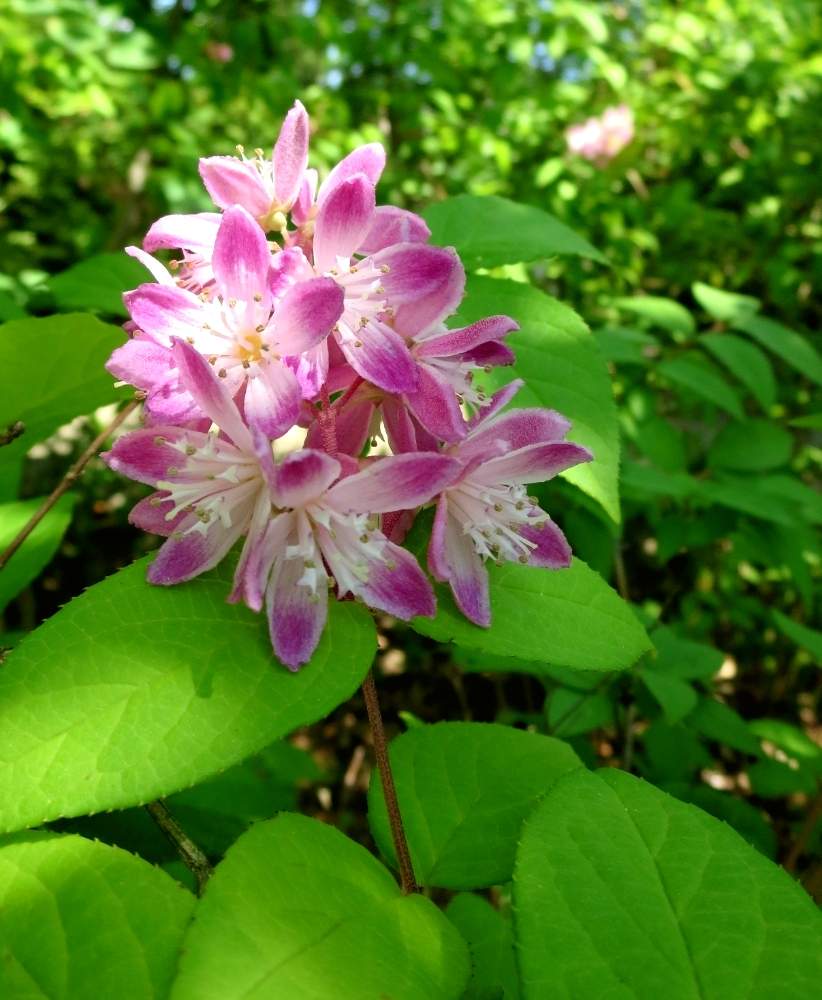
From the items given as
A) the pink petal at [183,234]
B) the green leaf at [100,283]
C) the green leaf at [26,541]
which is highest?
the pink petal at [183,234]

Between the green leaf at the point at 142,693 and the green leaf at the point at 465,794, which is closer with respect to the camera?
the green leaf at the point at 142,693

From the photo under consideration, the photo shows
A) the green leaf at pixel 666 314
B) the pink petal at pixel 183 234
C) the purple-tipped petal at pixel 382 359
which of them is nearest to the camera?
the purple-tipped petal at pixel 382 359

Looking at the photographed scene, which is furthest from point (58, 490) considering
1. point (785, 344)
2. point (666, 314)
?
point (785, 344)

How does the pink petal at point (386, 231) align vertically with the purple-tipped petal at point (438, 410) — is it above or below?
above

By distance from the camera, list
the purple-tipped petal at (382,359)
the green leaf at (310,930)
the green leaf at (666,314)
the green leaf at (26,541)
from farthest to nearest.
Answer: the green leaf at (666,314) → the green leaf at (26,541) → the purple-tipped petal at (382,359) → the green leaf at (310,930)

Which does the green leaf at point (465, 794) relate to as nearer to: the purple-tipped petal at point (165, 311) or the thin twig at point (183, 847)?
the thin twig at point (183, 847)

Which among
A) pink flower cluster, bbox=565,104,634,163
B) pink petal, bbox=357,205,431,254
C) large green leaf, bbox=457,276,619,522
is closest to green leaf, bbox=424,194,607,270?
large green leaf, bbox=457,276,619,522

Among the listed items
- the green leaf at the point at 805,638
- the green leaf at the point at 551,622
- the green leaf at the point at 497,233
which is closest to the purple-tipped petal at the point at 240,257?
the green leaf at the point at 551,622
